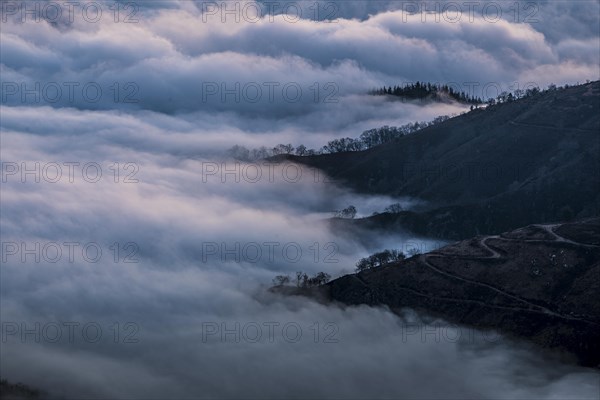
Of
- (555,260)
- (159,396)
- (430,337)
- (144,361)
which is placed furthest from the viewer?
(555,260)

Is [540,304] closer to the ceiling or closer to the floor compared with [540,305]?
closer to the ceiling

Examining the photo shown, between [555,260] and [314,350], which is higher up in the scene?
[555,260]

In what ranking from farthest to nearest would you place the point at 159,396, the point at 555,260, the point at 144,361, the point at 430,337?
the point at 555,260, the point at 430,337, the point at 144,361, the point at 159,396

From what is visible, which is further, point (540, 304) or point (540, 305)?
point (540, 304)

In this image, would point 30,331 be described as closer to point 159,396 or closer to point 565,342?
point 159,396

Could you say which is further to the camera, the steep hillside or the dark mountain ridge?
the steep hillside

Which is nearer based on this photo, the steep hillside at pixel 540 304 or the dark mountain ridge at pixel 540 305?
the dark mountain ridge at pixel 540 305

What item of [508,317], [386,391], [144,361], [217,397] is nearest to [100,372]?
[144,361]

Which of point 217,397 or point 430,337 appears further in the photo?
point 430,337

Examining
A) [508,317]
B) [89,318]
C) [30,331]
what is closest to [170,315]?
[89,318]
